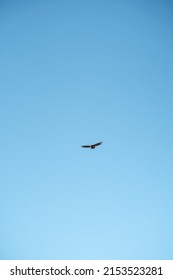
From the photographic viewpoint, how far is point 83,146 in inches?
694

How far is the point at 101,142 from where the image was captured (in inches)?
680
